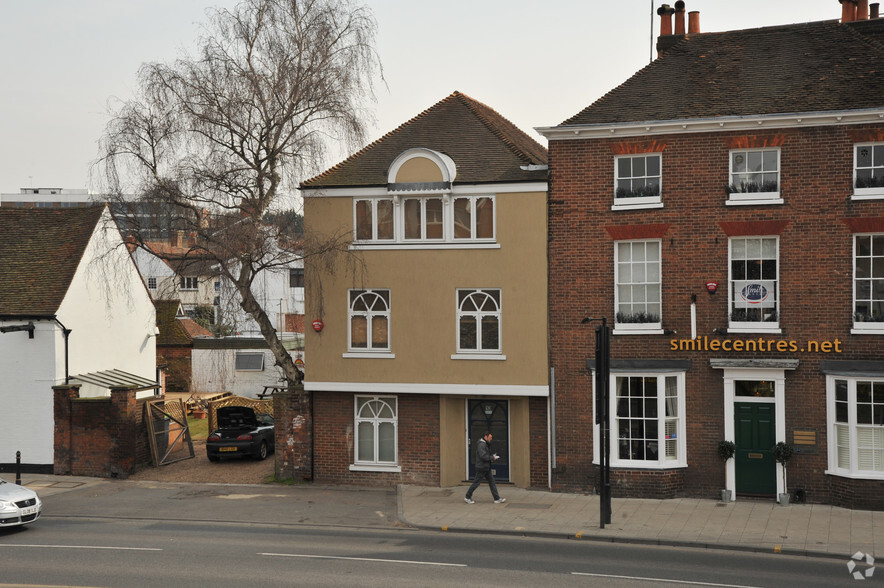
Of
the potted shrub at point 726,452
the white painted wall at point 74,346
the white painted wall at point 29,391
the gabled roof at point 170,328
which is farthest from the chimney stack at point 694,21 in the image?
the gabled roof at point 170,328

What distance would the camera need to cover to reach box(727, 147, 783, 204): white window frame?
822 inches

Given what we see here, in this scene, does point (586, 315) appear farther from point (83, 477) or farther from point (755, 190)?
point (83, 477)

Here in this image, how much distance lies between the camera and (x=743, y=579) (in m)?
14.4

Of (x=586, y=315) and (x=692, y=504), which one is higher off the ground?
(x=586, y=315)

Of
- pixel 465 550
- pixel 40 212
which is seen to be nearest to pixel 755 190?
pixel 465 550

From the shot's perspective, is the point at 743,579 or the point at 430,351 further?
the point at 430,351

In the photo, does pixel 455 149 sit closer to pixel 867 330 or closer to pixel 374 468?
pixel 374 468

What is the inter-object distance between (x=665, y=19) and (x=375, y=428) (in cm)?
1325

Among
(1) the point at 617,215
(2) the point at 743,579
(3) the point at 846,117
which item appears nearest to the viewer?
(2) the point at 743,579

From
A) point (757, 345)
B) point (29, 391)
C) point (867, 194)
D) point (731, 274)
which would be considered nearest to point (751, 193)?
point (731, 274)

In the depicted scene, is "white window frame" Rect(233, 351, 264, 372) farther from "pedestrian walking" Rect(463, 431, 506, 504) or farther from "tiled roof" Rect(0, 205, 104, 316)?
"pedestrian walking" Rect(463, 431, 506, 504)

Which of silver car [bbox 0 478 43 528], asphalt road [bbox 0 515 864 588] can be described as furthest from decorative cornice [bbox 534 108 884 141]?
silver car [bbox 0 478 43 528]

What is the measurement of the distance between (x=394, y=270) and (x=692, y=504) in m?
9.02

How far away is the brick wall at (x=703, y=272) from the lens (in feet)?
67.2
